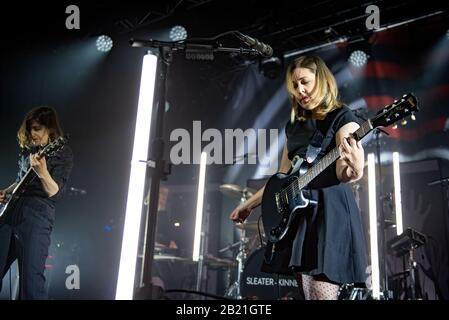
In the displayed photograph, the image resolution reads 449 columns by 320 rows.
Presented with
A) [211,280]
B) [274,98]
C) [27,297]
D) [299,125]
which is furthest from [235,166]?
[299,125]

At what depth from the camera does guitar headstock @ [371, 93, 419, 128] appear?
1.88 meters

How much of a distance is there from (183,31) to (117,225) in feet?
9.34

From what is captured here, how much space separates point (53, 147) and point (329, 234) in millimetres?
2443

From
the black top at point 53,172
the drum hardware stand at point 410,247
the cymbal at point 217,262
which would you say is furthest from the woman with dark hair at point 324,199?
the cymbal at point 217,262

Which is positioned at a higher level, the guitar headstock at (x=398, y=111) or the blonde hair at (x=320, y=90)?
the blonde hair at (x=320, y=90)

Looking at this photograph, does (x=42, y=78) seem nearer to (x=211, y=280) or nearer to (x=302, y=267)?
(x=211, y=280)

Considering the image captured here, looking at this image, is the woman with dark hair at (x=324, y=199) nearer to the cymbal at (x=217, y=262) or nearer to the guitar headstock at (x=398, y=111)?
the guitar headstock at (x=398, y=111)

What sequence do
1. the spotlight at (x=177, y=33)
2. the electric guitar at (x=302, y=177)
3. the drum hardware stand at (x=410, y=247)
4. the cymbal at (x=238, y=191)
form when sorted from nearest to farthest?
the electric guitar at (x=302, y=177) < the drum hardware stand at (x=410, y=247) < the cymbal at (x=238, y=191) < the spotlight at (x=177, y=33)

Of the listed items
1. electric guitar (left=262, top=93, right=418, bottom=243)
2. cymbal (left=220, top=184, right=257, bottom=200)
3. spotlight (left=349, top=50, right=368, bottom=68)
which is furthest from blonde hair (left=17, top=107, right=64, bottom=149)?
spotlight (left=349, top=50, right=368, bottom=68)

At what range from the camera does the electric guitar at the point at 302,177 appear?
1.82 meters

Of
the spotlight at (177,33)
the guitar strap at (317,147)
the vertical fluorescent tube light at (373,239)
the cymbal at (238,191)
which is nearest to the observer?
the guitar strap at (317,147)

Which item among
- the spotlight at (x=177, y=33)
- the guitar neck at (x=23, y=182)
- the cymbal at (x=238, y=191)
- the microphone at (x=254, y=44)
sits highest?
the spotlight at (x=177, y=33)

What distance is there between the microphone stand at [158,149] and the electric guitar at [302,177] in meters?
0.58
